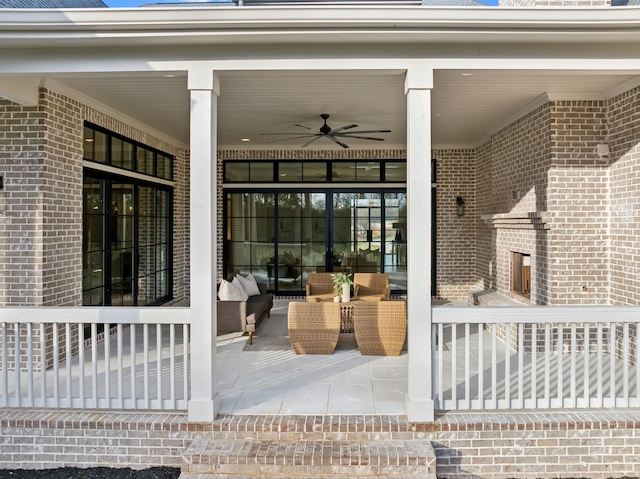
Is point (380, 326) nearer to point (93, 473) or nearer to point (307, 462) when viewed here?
point (307, 462)

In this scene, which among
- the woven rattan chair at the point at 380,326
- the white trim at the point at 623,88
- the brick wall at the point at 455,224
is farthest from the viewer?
the brick wall at the point at 455,224

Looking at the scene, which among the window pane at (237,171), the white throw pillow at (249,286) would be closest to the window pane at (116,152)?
the white throw pillow at (249,286)

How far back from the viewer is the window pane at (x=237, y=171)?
8.77 m

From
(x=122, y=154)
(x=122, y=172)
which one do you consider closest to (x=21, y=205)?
(x=122, y=172)

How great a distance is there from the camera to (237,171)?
8797 millimetres

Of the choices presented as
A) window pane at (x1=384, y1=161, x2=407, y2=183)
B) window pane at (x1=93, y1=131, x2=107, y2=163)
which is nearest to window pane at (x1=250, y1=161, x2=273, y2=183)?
window pane at (x1=384, y1=161, x2=407, y2=183)

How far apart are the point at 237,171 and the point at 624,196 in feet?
20.9

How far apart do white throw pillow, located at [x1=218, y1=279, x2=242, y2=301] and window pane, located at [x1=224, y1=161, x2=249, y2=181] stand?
3.18 meters

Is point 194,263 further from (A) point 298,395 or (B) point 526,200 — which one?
(B) point 526,200

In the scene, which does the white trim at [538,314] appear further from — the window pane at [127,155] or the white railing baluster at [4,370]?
the window pane at [127,155]

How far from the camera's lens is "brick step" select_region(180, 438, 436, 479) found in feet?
10.3

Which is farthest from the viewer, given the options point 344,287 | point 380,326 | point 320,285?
point 320,285

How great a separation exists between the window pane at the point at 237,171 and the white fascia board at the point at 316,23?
17.5 ft

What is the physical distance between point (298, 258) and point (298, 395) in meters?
5.13
